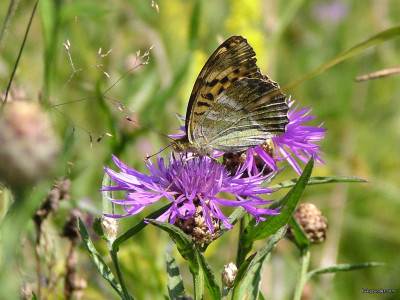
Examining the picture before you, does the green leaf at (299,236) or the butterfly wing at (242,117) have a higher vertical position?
the butterfly wing at (242,117)

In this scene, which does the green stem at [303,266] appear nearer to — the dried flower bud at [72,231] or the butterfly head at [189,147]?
the butterfly head at [189,147]

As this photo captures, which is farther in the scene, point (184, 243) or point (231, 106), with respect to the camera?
point (231, 106)

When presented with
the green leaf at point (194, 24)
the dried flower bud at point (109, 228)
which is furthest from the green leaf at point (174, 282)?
the green leaf at point (194, 24)

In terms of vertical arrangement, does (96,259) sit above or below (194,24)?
below

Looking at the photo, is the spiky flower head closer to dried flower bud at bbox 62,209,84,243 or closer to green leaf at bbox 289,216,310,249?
green leaf at bbox 289,216,310,249

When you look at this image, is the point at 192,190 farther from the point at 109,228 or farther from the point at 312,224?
the point at 312,224

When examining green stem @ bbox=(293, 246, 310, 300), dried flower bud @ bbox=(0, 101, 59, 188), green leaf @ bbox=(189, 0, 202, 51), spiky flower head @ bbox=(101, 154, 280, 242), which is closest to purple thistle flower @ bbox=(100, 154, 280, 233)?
spiky flower head @ bbox=(101, 154, 280, 242)

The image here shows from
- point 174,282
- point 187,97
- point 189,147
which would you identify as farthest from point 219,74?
point 187,97
